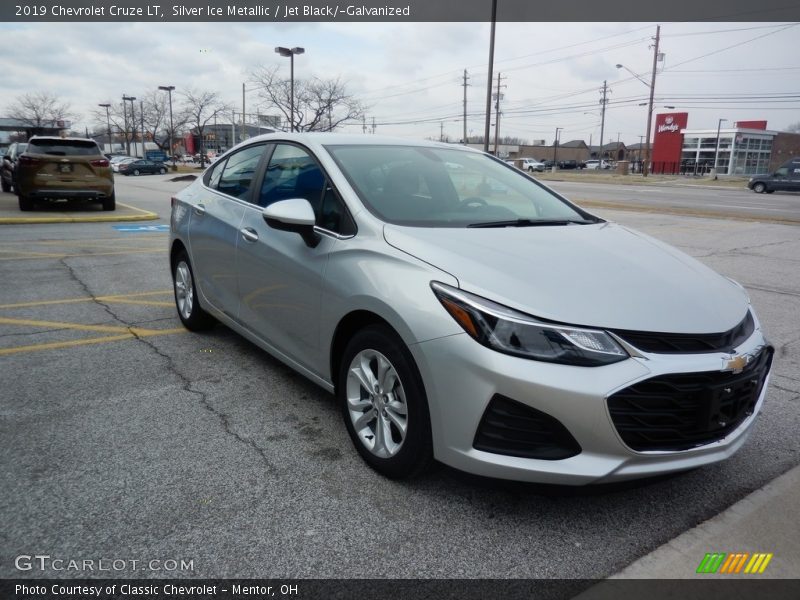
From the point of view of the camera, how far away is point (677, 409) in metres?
2.47

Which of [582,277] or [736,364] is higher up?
[582,277]

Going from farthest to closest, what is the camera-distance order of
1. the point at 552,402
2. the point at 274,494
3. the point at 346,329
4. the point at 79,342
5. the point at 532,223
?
the point at 79,342, the point at 532,223, the point at 346,329, the point at 274,494, the point at 552,402

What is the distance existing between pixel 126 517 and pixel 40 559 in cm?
35

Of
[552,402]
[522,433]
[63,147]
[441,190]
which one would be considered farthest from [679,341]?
[63,147]

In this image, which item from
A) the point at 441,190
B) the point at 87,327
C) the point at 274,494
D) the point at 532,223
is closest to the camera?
the point at 274,494

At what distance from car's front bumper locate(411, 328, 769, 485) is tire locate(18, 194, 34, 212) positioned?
1466cm

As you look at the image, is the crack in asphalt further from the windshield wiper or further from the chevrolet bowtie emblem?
the chevrolet bowtie emblem

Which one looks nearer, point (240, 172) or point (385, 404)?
point (385, 404)

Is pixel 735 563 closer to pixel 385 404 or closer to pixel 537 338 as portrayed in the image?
pixel 537 338

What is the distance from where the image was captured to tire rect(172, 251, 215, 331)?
17.0ft

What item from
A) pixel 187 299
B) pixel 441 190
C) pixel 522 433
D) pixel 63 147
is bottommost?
pixel 187 299

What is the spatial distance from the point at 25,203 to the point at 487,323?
15067 millimetres

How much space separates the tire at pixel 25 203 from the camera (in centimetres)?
1439

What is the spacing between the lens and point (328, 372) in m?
3.38
